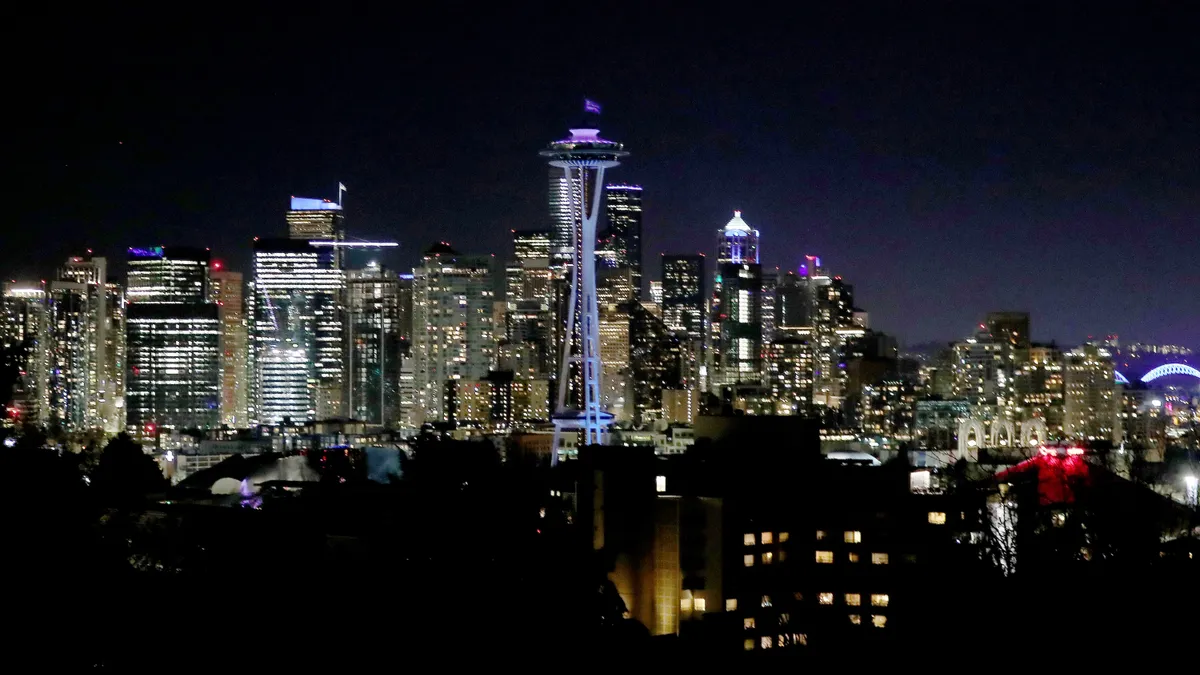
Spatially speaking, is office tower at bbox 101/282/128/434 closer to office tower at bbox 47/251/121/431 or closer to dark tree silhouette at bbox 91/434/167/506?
office tower at bbox 47/251/121/431

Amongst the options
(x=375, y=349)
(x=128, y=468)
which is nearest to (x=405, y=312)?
(x=375, y=349)

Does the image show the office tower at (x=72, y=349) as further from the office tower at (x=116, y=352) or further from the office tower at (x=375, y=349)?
the office tower at (x=375, y=349)

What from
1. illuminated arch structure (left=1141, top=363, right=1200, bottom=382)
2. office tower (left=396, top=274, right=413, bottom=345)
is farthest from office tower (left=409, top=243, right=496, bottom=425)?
illuminated arch structure (left=1141, top=363, right=1200, bottom=382)

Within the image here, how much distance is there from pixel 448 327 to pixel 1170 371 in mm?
41919

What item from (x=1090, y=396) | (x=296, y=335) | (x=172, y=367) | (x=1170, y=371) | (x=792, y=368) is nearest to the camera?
(x=1090, y=396)

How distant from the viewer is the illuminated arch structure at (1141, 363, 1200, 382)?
82.8m

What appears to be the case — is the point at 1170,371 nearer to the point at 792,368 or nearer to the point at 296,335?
the point at 792,368

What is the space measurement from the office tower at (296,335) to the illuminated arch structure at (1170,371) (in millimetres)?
41645

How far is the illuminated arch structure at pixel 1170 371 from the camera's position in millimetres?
82812

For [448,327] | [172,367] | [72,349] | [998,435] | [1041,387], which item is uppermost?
[448,327]

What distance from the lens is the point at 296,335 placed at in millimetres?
65875

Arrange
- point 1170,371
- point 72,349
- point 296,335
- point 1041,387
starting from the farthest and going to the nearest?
point 1170,371, point 296,335, point 72,349, point 1041,387

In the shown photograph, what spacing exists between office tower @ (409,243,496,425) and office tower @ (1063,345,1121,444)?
22.1m

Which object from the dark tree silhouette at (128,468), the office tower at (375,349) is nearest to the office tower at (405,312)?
the office tower at (375,349)
